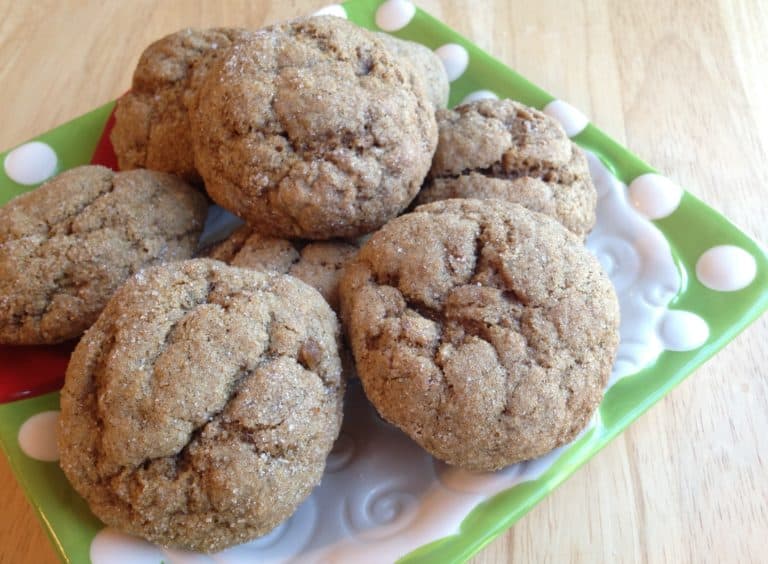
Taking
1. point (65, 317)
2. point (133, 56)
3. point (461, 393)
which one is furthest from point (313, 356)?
point (133, 56)

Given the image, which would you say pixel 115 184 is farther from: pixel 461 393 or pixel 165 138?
pixel 461 393

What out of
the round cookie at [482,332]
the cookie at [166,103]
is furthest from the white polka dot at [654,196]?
the cookie at [166,103]

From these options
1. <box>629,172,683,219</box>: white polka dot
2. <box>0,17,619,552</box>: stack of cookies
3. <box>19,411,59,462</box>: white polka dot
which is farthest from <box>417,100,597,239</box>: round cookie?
<box>19,411,59,462</box>: white polka dot

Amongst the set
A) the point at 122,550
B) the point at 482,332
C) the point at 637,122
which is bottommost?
the point at 122,550

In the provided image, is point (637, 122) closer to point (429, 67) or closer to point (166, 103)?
point (429, 67)

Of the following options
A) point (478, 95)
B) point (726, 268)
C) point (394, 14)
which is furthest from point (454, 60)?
point (726, 268)

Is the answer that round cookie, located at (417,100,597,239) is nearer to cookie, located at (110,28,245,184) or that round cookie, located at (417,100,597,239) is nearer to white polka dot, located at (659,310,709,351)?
white polka dot, located at (659,310,709,351)
